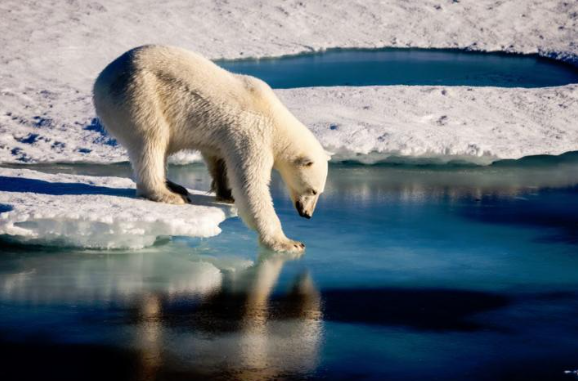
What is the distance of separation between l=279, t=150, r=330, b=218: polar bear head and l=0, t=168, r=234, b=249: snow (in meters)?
0.50

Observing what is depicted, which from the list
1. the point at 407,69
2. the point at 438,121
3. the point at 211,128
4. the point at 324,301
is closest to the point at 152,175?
the point at 211,128

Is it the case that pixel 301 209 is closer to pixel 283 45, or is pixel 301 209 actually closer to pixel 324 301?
pixel 324 301

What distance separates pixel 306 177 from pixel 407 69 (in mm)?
8153

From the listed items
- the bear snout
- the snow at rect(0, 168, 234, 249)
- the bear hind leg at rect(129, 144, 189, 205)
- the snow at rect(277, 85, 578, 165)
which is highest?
the snow at rect(277, 85, 578, 165)

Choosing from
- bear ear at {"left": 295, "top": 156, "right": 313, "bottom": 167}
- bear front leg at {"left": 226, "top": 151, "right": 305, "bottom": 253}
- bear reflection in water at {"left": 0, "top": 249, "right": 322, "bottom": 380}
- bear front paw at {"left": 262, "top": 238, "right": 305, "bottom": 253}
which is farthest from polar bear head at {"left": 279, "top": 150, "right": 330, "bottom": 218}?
bear reflection in water at {"left": 0, "top": 249, "right": 322, "bottom": 380}

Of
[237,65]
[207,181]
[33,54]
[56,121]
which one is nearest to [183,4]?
[237,65]

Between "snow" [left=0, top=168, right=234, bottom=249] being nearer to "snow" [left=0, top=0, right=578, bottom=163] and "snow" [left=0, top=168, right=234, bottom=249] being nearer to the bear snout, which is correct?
the bear snout

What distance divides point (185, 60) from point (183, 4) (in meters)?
10.3

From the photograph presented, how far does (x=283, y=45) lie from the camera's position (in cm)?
1531

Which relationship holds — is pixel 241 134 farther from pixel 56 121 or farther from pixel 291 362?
pixel 56 121

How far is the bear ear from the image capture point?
6246 millimetres

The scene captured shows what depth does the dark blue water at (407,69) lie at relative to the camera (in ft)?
43.0

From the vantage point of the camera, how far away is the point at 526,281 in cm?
584

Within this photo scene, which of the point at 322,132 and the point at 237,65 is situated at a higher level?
the point at 237,65
